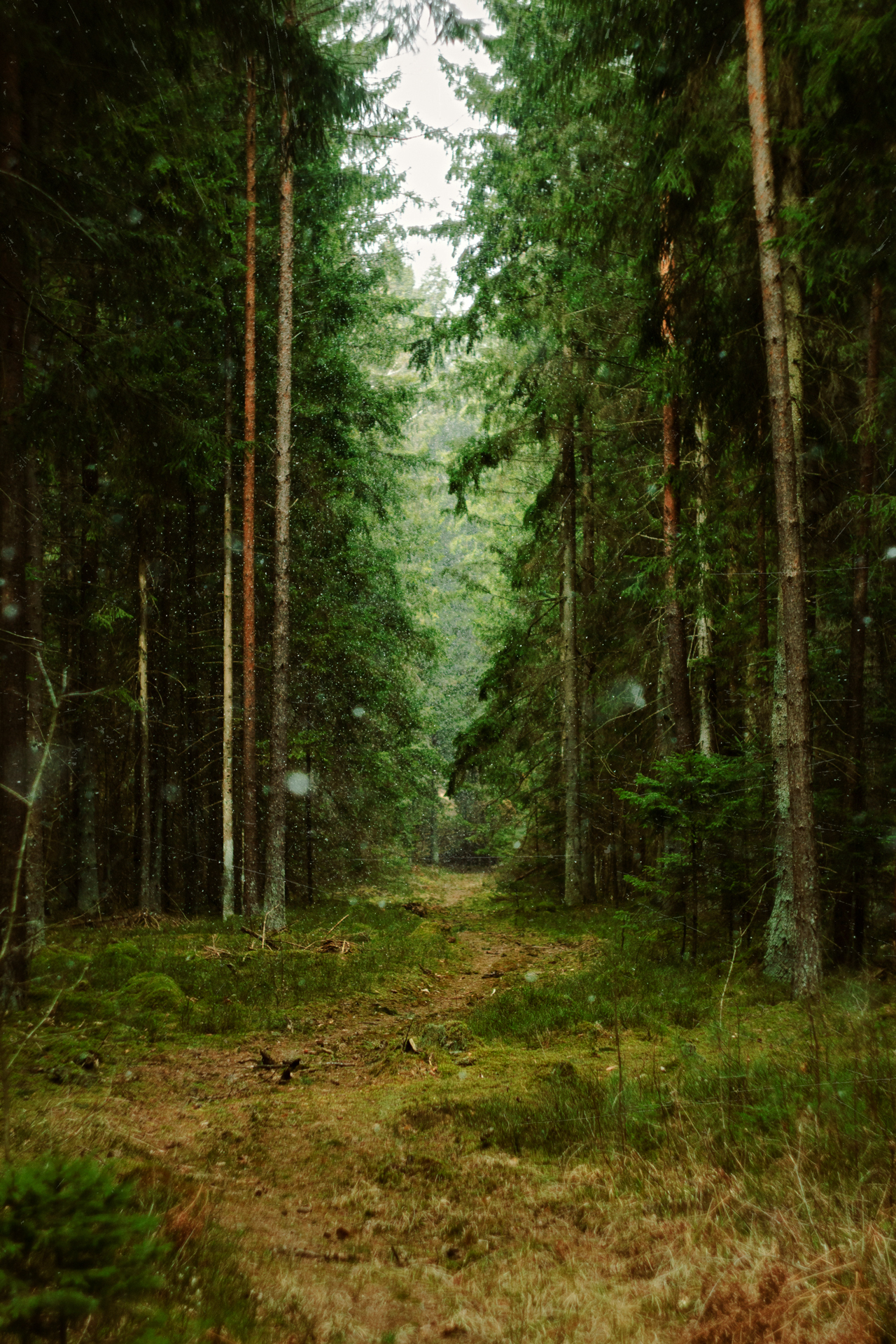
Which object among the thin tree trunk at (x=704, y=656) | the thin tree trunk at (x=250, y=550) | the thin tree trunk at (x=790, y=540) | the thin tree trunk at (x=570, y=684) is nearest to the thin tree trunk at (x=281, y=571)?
the thin tree trunk at (x=250, y=550)

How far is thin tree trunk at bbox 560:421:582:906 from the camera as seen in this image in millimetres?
16344

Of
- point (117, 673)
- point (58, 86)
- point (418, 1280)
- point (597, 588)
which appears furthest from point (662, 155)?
point (117, 673)

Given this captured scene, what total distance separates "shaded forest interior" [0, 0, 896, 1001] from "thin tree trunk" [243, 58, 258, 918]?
0.37ft

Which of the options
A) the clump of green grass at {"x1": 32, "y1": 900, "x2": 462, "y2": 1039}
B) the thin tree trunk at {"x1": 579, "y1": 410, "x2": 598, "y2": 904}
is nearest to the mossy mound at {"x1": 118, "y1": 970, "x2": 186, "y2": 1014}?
the clump of green grass at {"x1": 32, "y1": 900, "x2": 462, "y2": 1039}

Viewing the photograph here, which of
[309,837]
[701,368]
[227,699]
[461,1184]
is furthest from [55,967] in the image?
[309,837]

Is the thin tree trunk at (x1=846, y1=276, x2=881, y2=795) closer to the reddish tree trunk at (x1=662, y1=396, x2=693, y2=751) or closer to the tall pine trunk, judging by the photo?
the tall pine trunk

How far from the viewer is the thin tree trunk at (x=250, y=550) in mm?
13828

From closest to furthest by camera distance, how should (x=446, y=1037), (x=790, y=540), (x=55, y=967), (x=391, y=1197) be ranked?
(x=391, y=1197) < (x=446, y=1037) < (x=790, y=540) < (x=55, y=967)

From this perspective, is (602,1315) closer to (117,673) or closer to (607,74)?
(607,74)

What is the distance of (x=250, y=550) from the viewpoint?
47.9 feet

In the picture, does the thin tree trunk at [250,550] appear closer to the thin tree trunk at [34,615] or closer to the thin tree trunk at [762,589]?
the thin tree trunk at [34,615]

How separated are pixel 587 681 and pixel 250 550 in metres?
7.94

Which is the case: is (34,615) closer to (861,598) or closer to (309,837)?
(861,598)

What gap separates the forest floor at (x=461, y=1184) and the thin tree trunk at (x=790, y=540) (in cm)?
97
